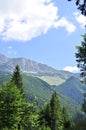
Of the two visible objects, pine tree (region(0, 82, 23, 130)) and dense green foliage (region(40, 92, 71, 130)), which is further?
dense green foliage (region(40, 92, 71, 130))

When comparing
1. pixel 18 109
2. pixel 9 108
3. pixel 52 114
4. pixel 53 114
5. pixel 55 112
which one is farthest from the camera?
pixel 52 114

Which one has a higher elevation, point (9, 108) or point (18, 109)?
point (9, 108)

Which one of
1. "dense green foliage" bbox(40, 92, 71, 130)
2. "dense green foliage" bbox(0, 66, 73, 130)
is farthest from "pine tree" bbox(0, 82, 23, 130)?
"dense green foliage" bbox(40, 92, 71, 130)

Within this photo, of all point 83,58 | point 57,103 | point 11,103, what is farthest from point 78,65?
point 57,103

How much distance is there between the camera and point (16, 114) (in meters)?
61.6

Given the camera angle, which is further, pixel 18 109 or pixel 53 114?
pixel 53 114

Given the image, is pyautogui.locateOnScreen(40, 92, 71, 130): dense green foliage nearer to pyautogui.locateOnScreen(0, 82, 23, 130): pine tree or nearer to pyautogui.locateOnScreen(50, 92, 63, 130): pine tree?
pyautogui.locateOnScreen(50, 92, 63, 130): pine tree

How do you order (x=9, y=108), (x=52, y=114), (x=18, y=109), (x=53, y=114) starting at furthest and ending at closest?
(x=52, y=114) < (x=53, y=114) < (x=18, y=109) < (x=9, y=108)

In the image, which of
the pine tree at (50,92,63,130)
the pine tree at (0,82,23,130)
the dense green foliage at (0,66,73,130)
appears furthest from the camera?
the pine tree at (50,92,63,130)

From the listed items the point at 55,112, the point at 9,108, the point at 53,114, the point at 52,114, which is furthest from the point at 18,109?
the point at 52,114

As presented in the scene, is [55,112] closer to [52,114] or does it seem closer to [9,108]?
[52,114]

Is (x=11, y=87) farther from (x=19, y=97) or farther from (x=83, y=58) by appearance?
(x=83, y=58)

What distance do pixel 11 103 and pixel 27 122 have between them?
14595 mm

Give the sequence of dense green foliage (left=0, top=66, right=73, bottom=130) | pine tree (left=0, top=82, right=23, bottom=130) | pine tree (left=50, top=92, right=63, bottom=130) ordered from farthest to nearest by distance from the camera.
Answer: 1. pine tree (left=50, top=92, right=63, bottom=130)
2. dense green foliage (left=0, top=66, right=73, bottom=130)
3. pine tree (left=0, top=82, right=23, bottom=130)
